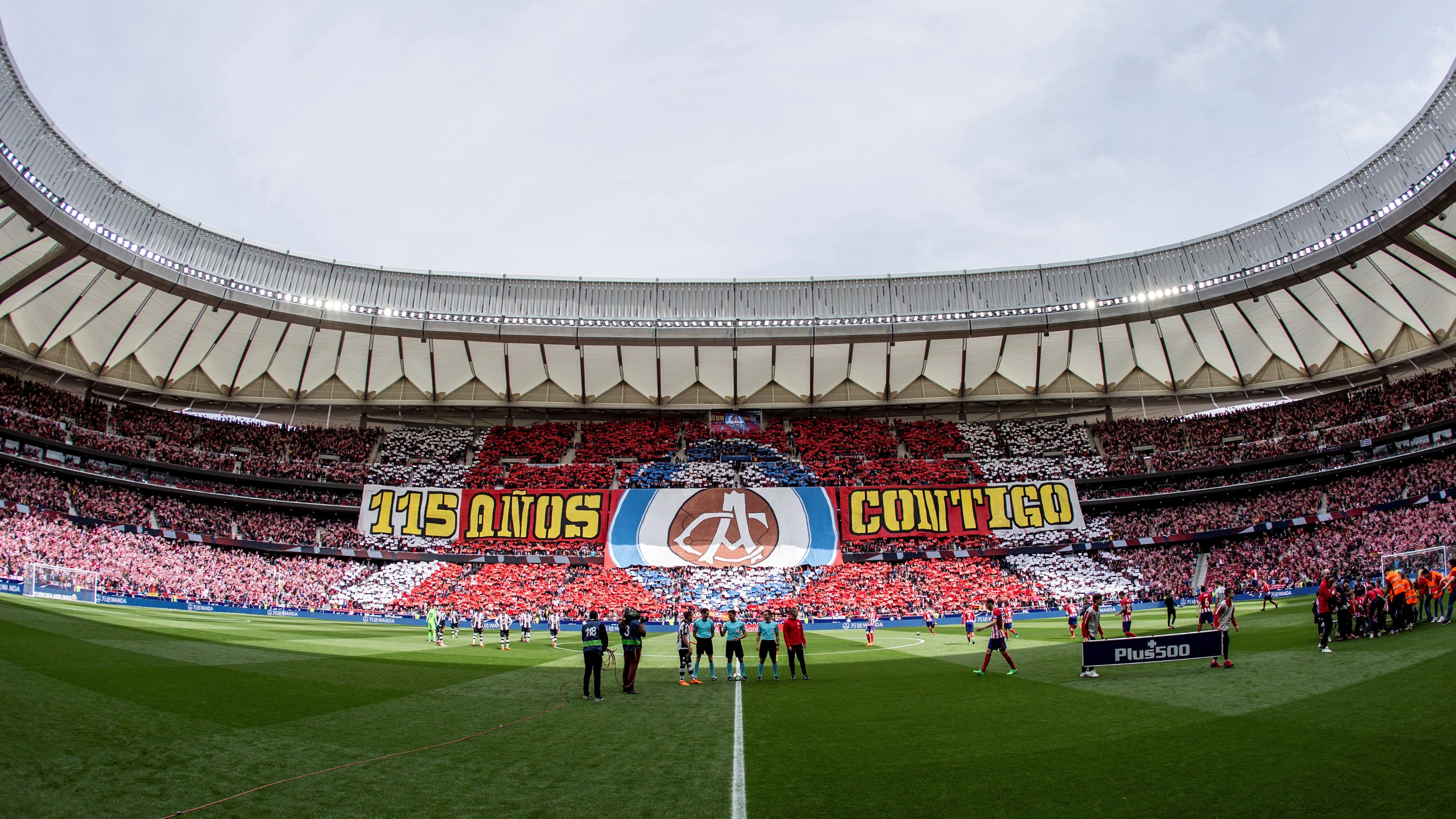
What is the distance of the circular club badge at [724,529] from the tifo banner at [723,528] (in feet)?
0.12

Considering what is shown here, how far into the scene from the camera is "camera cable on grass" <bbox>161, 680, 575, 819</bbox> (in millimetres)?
6078

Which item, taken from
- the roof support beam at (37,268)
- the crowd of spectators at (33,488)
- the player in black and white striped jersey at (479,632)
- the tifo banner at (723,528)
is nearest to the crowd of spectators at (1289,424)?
the tifo banner at (723,528)

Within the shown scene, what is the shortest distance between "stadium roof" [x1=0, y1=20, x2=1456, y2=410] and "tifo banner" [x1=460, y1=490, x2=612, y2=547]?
812cm

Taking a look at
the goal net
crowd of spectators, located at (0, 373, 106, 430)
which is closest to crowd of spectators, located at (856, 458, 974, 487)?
the goal net

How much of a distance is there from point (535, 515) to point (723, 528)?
428 inches

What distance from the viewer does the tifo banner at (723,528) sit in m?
43.8

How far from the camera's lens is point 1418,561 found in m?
24.5

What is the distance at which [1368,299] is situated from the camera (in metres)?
41.1

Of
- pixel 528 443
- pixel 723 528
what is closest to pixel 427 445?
pixel 528 443

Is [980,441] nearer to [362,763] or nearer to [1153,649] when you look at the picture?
[1153,649]

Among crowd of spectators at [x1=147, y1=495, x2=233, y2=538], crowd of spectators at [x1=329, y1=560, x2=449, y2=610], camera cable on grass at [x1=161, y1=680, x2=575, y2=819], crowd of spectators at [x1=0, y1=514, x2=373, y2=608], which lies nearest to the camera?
camera cable on grass at [x1=161, y1=680, x2=575, y2=819]

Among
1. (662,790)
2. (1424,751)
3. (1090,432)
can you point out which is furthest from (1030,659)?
(1090,432)

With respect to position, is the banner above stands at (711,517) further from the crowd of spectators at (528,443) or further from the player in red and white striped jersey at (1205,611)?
the player in red and white striped jersey at (1205,611)

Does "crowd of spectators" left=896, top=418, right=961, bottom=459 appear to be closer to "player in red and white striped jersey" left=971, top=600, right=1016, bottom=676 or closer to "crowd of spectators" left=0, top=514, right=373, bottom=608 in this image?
"crowd of spectators" left=0, top=514, right=373, bottom=608
